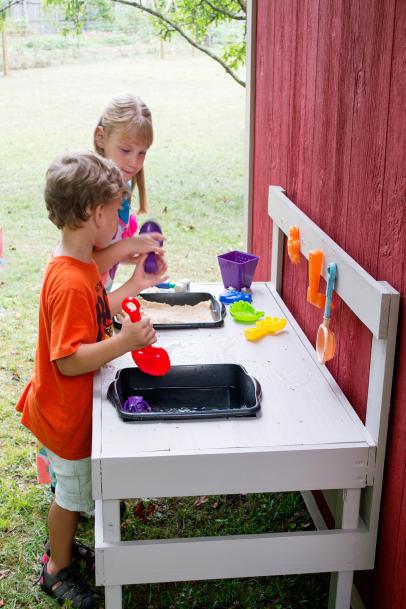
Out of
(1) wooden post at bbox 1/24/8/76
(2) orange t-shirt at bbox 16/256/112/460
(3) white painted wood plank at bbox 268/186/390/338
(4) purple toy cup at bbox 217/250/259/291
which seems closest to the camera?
(3) white painted wood plank at bbox 268/186/390/338

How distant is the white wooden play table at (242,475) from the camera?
181 cm

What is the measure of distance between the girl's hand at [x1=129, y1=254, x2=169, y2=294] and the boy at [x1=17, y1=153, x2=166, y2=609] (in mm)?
232

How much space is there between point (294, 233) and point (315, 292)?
0.37m

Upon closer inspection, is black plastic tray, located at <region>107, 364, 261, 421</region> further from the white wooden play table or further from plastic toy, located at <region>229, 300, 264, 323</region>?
plastic toy, located at <region>229, 300, 264, 323</region>

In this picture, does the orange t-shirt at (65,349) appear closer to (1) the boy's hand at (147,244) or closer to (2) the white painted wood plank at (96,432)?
(2) the white painted wood plank at (96,432)

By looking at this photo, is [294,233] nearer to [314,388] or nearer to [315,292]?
[315,292]

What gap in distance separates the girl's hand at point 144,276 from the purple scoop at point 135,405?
448mm

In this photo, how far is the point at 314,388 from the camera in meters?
2.14

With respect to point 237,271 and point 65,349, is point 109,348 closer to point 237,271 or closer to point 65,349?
point 65,349

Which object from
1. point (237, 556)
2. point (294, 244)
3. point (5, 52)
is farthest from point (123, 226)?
point (5, 52)

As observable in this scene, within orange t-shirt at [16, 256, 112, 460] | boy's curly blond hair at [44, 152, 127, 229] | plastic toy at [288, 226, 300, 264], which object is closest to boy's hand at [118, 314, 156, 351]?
orange t-shirt at [16, 256, 112, 460]

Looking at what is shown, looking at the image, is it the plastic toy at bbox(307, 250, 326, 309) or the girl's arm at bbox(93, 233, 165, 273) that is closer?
the plastic toy at bbox(307, 250, 326, 309)

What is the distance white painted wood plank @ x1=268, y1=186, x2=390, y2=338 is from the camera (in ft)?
5.85

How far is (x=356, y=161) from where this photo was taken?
6.68 ft
